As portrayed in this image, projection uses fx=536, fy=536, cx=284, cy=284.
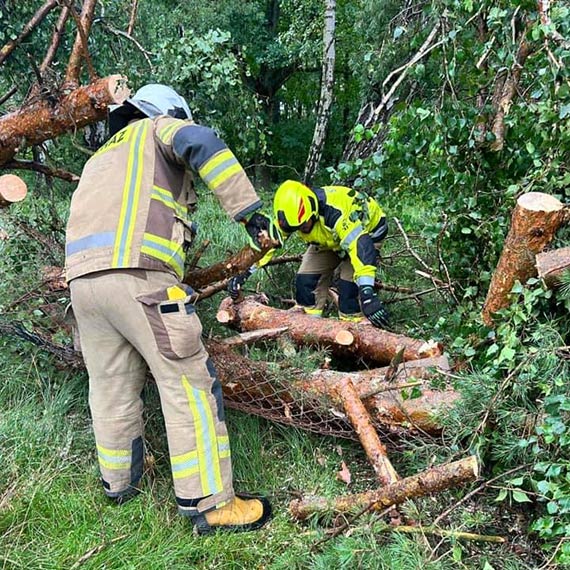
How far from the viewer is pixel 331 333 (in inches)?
134

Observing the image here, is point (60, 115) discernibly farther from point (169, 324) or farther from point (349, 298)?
point (349, 298)

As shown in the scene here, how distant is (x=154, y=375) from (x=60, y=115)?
2062 millimetres

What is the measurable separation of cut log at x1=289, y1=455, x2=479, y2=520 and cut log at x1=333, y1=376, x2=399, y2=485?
0.42ft

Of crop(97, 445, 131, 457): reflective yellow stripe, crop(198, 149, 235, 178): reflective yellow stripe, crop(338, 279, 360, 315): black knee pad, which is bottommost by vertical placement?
crop(338, 279, 360, 315): black knee pad

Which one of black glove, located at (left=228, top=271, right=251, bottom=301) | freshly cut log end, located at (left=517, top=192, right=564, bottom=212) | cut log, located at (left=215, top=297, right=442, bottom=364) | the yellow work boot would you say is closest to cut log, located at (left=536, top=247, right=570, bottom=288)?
freshly cut log end, located at (left=517, top=192, right=564, bottom=212)

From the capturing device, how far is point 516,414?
1.94m

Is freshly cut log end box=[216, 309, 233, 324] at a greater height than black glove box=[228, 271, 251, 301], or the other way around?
black glove box=[228, 271, 251, 301]

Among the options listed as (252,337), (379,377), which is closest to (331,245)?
(252,337)

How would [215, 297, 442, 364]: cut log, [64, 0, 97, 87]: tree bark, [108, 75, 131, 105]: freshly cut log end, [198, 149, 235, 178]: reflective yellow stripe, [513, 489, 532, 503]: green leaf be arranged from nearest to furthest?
[513, 489, 532, 503]: green leaf < [198, 149, 235, 178]: reflective yellow stripe < [215, 297, 442, 364]: cut log < [108, 75, 131, 105]: freshly cut log end < [64, 0, 97, 87]: tree bark

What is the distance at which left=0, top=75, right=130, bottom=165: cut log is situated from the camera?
3371mm

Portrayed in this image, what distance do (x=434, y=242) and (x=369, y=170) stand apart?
76 cm

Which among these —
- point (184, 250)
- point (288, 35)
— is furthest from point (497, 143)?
point (288, 35)

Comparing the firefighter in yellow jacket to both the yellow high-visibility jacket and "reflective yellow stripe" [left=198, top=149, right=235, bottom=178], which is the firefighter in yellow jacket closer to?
the yellow high-visibility jacket

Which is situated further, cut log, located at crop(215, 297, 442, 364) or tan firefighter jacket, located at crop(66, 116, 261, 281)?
cut log, located at crop(215, 297, 442, 364)
